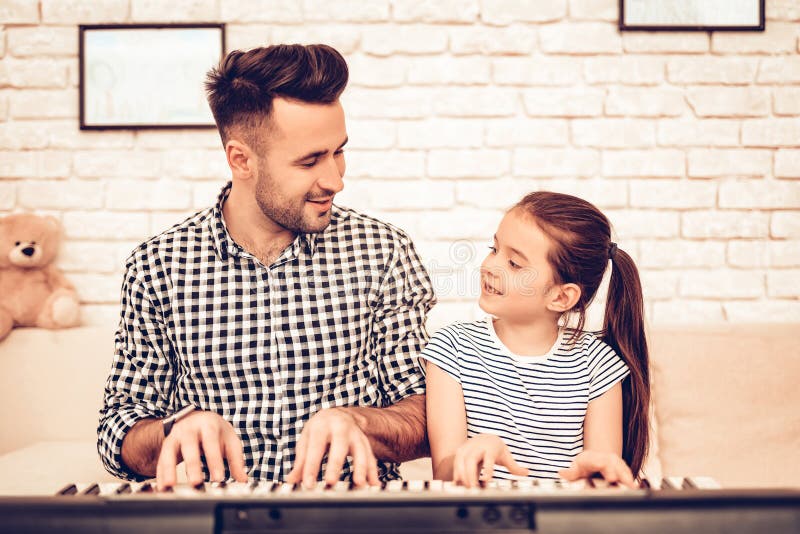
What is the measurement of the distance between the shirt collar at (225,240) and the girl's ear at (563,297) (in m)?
0.47

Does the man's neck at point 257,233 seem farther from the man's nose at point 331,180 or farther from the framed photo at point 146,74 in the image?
the framed photo at point 146,74

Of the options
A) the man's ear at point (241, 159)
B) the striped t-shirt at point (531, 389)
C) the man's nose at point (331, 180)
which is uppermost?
the man's ear at point (241, 159)

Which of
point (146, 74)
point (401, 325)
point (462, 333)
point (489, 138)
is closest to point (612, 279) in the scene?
point (462, 333)

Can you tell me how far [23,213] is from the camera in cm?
236

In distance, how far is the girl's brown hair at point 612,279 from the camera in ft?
4.71

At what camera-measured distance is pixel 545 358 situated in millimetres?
1435

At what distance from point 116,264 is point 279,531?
2.02m

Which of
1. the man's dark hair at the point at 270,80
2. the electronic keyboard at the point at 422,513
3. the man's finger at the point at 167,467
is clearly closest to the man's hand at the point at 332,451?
the man's finger at the point at 167,467

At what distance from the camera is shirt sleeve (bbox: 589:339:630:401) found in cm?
140

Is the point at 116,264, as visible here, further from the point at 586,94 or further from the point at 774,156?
the point at 774,156

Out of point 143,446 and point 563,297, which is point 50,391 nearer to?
point 143,446

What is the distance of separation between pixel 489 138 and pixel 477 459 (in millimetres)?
1608

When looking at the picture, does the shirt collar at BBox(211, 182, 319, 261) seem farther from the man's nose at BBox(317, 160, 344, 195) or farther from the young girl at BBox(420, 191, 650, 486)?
the young girl at BBox(420, 191, 650, 486)

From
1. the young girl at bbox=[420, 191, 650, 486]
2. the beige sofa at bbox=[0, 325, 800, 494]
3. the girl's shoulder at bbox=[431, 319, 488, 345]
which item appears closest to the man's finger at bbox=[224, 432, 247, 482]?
the young girl at bbox=[420, 191, 650, 486]
